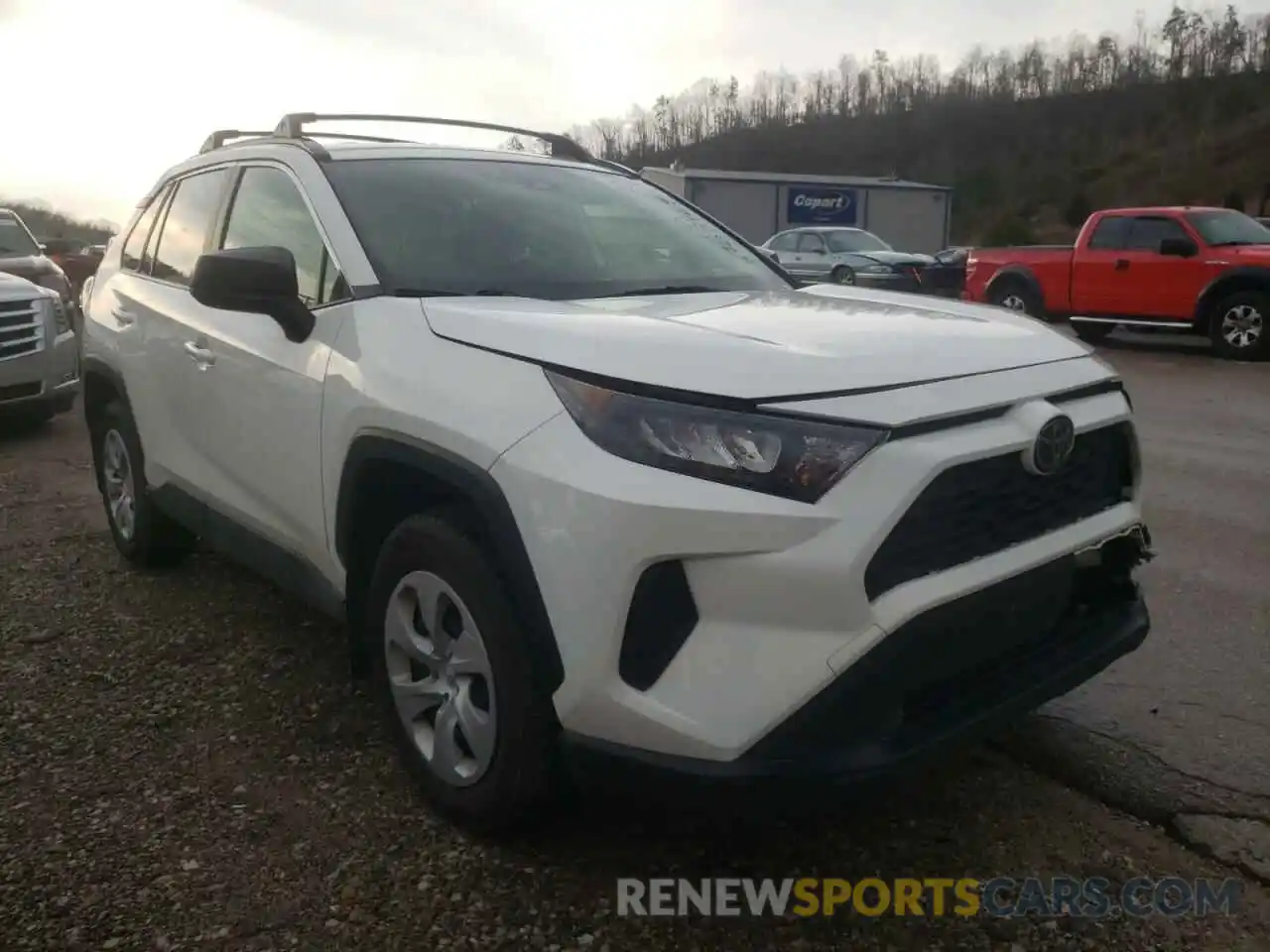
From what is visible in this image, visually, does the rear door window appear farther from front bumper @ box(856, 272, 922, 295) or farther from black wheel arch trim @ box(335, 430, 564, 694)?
black wheel arch trim @ box(335, 430, 564, 694)

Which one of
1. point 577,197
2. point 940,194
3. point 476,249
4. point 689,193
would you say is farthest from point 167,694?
point 940,194

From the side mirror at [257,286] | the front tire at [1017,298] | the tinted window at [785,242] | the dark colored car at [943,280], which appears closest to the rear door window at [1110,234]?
the front tire at [1017,298]

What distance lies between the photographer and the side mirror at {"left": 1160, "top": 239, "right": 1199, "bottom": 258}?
41.5 feet

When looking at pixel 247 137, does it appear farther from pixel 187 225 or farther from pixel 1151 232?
pixel 1151 232

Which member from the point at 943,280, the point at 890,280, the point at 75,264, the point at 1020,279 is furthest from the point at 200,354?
the point at 943,280

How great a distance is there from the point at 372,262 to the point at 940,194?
3758 centimetres

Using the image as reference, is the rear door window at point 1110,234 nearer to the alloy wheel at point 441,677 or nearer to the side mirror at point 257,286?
the side mirror at point 257,286

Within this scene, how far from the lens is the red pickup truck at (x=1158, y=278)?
1225 centimetres

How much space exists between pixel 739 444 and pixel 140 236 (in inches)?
141

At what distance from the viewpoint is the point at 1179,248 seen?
12.7 metres

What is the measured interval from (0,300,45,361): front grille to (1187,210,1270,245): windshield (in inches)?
472

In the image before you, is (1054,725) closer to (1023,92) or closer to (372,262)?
(372,262)

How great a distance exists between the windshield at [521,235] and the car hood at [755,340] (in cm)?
21

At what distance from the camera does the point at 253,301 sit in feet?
9.68
